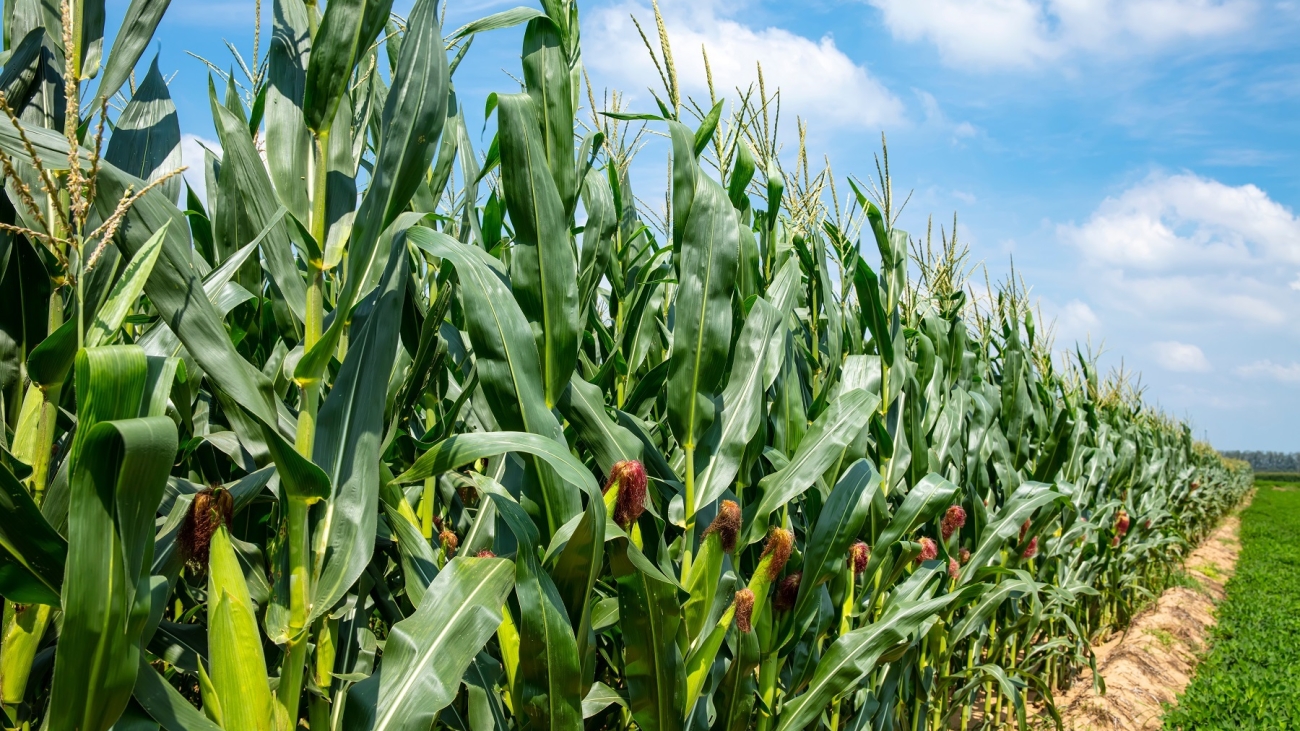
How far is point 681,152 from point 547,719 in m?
1.07

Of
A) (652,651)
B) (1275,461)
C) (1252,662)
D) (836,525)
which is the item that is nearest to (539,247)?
(652,651)

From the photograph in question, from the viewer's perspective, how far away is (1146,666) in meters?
5.21

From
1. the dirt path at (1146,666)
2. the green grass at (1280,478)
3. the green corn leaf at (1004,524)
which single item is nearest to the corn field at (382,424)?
the green corn leaf at (1004,524)

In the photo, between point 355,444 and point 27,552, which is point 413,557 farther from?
point 27,552

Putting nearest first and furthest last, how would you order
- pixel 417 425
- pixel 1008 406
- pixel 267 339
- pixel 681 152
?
pixel 681 152, pixel 267 339, pixel 417 425, pixel 1008 406

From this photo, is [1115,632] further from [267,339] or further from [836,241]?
[267,339]

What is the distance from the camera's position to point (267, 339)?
1.76 meters

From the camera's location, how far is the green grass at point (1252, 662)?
449 centimetres

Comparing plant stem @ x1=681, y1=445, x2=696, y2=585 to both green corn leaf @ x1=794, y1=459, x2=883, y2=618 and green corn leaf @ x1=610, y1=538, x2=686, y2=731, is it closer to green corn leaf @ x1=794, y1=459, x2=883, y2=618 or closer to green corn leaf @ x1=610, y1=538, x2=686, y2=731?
green corn leaf @ x1=610, y1=538, x2=686, y2=731

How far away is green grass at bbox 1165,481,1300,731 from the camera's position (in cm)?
449

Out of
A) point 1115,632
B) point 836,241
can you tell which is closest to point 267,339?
point 836,241

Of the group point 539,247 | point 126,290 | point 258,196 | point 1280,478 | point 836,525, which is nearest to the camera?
point 126,290

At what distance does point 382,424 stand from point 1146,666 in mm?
5675

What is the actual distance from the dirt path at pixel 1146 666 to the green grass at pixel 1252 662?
12 cm
